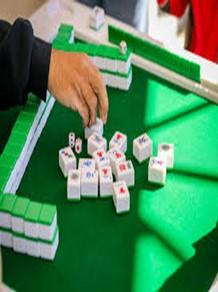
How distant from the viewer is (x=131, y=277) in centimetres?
129

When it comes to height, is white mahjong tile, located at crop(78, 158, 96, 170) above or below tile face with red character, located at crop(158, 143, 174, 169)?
below

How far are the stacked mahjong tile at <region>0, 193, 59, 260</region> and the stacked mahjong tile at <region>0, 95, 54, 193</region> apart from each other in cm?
7

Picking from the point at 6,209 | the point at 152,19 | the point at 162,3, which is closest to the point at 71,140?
the point at 6,209

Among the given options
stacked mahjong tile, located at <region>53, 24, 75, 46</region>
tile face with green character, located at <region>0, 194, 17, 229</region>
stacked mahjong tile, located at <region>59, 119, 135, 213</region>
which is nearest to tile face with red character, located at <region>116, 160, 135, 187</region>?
stacked mahjong tile, located at <region>59, 119, 135, 213</region>

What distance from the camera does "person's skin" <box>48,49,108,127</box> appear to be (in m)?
1.49

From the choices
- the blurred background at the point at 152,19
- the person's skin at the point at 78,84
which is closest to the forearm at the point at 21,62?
the person's skin at the point at 78,84

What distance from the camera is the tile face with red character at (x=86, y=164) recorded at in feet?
4.75

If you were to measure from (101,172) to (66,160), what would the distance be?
0.07m

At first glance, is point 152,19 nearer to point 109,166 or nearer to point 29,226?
point 109,166

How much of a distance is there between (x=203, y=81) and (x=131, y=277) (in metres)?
0.53

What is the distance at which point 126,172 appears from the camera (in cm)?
143

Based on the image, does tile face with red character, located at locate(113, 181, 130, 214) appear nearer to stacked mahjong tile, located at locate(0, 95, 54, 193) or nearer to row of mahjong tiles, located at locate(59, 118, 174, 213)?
row of mahjong tiles, located at locate(59, 118, 174, 213)

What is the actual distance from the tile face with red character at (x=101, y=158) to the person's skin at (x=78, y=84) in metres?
0.07

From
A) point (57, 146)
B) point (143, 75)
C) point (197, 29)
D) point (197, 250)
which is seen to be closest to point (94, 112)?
point (57, 146)
